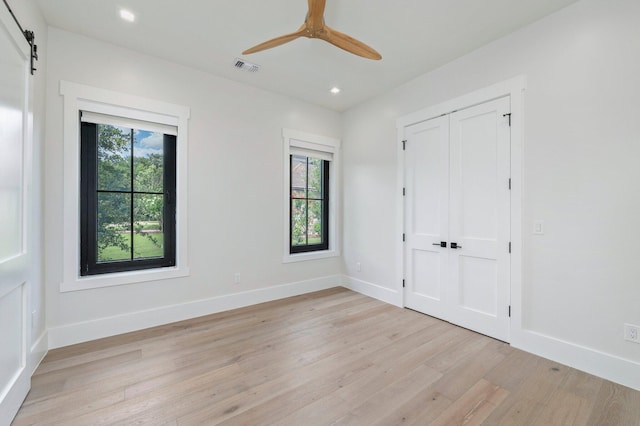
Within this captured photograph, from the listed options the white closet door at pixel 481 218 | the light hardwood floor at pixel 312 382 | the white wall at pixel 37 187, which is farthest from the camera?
the white closet door at pixel 481 218

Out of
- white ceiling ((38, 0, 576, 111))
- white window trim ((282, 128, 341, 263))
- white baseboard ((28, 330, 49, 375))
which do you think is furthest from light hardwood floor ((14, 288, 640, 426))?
white ceiling ((38, 0, 576, 111))

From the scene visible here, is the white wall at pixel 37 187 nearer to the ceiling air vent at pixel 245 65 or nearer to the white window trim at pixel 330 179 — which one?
the ceiling air vent at pixel 245 65

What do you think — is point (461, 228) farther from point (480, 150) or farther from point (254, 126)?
point (254, 126)

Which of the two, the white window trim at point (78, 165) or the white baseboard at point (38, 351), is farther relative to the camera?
the white window trim at point (78, 165)

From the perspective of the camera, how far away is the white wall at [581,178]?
198 cm

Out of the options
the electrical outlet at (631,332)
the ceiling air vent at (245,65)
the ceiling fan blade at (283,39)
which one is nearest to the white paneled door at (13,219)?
the ceiling fan blade at (283,39)

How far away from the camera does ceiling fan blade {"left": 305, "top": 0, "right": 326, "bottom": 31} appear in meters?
1.78

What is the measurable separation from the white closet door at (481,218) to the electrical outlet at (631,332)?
746 millimetres

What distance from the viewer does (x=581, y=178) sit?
217 cm

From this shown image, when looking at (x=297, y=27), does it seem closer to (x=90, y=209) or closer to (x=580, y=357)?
(x=90, y=209)

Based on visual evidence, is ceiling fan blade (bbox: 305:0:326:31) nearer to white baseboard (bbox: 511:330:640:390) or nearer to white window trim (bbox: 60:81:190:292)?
white window trim (bbox: 60:81:190:292)

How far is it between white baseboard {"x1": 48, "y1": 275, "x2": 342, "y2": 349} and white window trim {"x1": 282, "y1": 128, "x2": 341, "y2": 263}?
1.37ft

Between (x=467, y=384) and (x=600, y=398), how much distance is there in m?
0.82

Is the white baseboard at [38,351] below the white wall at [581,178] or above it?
below
